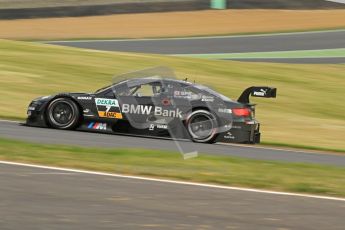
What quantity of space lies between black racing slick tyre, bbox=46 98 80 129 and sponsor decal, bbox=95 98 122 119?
45cm

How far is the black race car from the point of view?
49.7 ft

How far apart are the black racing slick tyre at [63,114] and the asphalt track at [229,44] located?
688 inches

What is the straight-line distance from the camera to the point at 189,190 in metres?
→ 8.94

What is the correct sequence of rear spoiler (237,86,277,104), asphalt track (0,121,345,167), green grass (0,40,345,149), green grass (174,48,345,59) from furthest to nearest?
green grass (174,48,345,59), green grass (0,40,345,149), rear spoiler (237,86,277,104), asphalt track (0,121,345,167)

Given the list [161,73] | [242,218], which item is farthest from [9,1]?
[242,218]

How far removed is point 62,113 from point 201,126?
2.80 metres

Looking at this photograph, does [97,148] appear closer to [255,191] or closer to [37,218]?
[255,191]

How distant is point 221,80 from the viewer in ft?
86.9

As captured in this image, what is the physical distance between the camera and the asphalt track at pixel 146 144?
44.3 ft

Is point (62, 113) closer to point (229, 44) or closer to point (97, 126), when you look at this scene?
point (97, 126)

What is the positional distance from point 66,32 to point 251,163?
2527 centimetres

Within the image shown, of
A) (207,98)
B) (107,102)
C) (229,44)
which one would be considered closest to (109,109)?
(107,102)

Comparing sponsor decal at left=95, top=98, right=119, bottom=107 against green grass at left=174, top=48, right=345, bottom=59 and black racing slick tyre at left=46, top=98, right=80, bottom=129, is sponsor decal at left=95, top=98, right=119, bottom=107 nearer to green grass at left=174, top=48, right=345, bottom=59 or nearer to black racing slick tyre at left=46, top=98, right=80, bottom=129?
black racing slick tyre at left=46, top=98, right=80, bottom=129

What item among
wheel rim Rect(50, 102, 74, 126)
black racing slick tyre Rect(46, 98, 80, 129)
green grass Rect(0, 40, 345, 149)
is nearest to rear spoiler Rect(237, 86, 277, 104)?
green grass Rect(0, 40, 345, 149)
